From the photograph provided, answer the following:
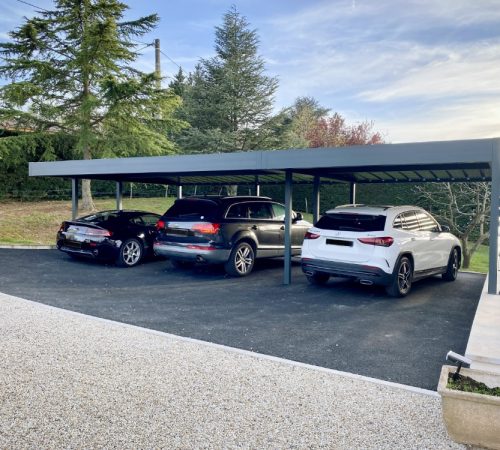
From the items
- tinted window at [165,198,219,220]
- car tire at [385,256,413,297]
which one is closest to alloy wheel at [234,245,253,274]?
tinted window at [165,198,219,220]

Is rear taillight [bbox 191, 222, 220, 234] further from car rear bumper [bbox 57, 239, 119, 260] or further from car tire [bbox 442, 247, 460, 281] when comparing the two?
car tire [bbox 442, 247, 460, 281]

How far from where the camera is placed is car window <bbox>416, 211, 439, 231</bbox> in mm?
8594

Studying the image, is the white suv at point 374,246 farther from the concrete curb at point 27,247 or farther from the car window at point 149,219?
the concrete curb at point 27,247

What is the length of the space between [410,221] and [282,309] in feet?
9.82

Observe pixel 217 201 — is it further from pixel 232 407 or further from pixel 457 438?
pixel 457 438

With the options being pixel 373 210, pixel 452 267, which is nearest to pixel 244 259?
pixel 373 210

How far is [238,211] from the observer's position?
980 centimetres

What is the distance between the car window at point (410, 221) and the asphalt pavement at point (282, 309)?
1229 millimetres

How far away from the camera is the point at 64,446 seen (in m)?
3.06

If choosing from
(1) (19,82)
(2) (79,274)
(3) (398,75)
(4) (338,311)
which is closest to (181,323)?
(4) (338,311)

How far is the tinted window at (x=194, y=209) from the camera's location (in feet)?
31.0

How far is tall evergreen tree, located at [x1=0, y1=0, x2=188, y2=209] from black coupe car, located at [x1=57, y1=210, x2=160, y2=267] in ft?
32.0

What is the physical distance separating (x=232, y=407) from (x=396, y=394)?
1.45 meters

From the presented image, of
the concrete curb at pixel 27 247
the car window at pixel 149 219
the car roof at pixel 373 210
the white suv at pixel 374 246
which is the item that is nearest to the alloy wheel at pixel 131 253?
the car window at pixel 149 219
